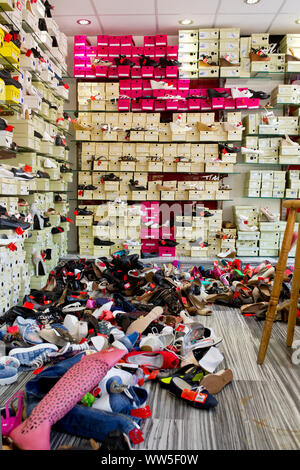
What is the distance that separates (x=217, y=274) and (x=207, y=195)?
1486 millimetres

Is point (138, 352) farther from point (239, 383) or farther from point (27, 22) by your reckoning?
point (27, 22)

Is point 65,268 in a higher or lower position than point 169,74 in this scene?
lower

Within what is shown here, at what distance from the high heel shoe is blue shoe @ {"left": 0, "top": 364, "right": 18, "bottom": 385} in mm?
1684

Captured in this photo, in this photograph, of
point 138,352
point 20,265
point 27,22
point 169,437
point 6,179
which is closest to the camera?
point 169,437

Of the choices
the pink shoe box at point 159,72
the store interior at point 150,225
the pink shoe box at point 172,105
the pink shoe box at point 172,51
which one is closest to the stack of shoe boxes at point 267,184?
the store interior at point 150,225

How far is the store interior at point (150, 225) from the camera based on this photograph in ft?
5.10

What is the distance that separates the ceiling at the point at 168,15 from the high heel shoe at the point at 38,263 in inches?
123

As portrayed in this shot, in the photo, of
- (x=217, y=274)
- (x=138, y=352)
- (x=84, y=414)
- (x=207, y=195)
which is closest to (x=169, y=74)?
(x=207, y=195)

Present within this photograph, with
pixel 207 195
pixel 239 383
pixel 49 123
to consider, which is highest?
pixel 49 123

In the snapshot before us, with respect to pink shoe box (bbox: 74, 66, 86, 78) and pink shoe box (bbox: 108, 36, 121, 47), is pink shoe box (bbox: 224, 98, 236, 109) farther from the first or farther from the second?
pink shoe box (bbox: 74, 66, 86, 78)

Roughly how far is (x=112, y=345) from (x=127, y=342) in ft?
0.34

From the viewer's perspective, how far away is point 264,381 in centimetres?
187

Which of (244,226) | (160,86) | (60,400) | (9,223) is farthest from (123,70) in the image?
(60,400)

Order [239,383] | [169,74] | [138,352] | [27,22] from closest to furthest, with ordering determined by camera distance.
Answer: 1. [239,383]
2. [138,352]
3. [27,22]
4. [169,74]
